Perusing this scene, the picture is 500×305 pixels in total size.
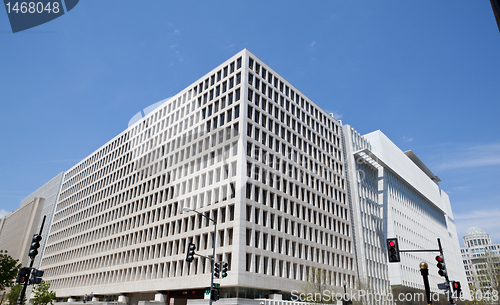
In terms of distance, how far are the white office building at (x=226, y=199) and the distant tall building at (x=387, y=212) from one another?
4647 millimetres

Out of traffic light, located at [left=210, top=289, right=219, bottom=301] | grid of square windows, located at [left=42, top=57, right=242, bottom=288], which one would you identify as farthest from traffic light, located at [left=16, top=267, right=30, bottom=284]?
grid of square windows, located at [left=42, top=57, right=242, bottom=288]

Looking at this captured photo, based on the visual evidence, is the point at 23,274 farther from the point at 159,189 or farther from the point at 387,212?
the point at 387,212

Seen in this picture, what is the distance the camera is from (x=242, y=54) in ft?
187

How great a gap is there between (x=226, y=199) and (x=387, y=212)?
49.5 m

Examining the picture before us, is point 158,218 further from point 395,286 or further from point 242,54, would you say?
point 395,286

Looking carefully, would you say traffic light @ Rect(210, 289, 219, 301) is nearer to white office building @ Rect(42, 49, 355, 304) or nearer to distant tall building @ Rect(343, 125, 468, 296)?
white office building @ Rect(42, 49, 355, 304)

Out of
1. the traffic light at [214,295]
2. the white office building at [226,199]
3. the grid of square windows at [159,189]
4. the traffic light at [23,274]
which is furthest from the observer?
the grid of square windows at [159,189]

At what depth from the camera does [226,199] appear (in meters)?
48.2

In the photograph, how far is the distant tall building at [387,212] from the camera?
71381 millimetres

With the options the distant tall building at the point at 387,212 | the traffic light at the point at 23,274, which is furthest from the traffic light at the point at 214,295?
the distant tall building at the point at 387,212

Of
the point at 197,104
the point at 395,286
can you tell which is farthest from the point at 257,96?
the point at 395,286

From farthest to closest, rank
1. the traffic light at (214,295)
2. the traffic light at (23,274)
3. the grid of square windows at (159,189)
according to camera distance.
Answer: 1. the grid of square windows at (159,189)
2. the traffic light at (214,295)
3. the traffic light at (23,274)

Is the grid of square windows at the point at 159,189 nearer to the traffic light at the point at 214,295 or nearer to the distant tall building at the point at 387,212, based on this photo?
the traffic light at the point at 214,295

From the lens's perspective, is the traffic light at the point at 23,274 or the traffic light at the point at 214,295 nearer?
the traffic light at the point at 23,274
